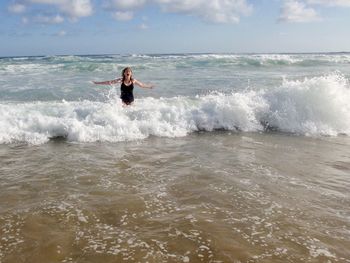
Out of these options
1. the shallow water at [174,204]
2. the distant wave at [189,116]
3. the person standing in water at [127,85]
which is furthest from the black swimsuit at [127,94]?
the shallow water at [174,204]

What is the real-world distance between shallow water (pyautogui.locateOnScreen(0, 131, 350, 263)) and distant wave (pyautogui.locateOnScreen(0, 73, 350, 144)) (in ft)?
4.65

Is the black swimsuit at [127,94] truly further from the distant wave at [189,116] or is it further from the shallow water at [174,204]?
the shallow water at [174,204]

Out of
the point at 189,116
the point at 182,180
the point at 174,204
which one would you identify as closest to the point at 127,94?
the point at 189,116

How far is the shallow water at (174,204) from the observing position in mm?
4277

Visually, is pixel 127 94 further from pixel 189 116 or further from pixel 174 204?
pixel 174 204

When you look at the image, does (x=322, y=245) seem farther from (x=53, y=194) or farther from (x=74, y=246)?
(x=53, y=194)

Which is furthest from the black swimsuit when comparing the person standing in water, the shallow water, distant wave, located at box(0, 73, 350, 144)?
the shallow water

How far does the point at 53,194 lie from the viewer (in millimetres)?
5914

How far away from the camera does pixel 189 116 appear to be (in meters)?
11.9

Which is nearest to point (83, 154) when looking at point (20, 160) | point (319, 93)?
point (20, 160)

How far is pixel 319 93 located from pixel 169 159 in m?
6.90

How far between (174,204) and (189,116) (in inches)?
258

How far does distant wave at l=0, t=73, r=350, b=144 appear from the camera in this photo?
10.3 m

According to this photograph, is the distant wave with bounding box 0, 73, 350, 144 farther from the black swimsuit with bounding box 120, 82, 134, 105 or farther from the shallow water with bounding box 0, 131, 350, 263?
the shallow water with bounding box 0, 131, 350, 263
